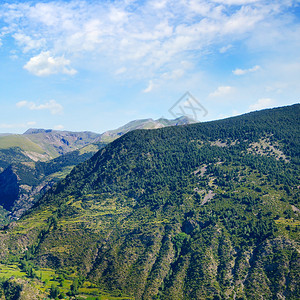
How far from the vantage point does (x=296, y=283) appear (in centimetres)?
18788

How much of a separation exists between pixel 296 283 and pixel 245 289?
30229 mm

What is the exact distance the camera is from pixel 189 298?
19612cm

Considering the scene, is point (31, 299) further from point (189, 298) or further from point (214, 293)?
point (214, 293)

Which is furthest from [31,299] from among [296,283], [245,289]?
[296,283]

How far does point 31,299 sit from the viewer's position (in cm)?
19162

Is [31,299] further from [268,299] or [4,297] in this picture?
[268,299]

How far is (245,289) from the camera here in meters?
196

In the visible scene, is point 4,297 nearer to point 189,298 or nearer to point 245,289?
point 189,298

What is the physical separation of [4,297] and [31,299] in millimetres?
19369

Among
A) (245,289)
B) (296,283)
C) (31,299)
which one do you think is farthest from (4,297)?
(296,283)

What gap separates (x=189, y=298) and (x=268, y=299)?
47.0 m

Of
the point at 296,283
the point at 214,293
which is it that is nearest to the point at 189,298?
the point at 214,293

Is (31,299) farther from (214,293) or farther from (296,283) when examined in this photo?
(296,283)

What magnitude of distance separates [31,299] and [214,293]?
113 metres
